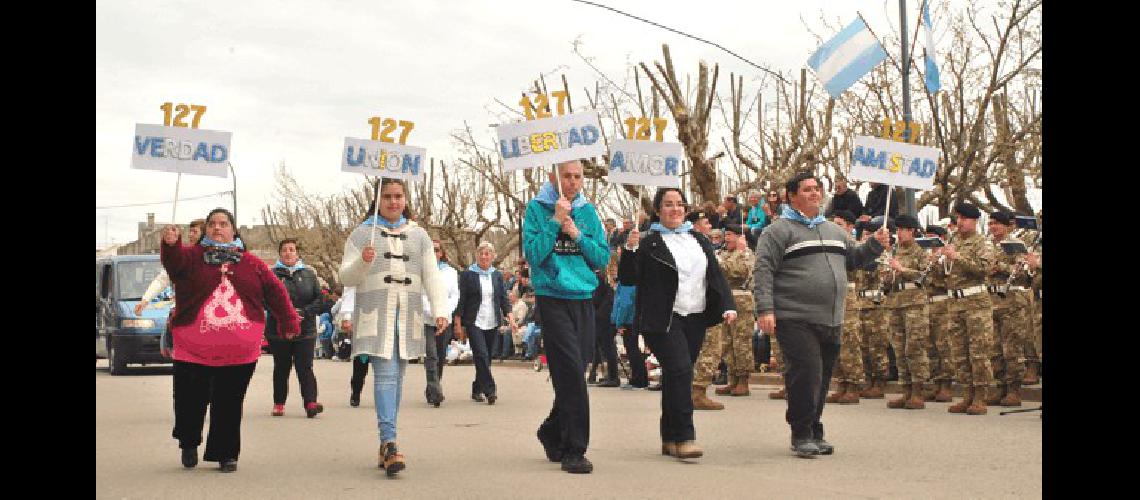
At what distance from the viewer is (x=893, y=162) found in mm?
11461

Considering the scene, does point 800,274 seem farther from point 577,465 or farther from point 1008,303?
point 1008,303

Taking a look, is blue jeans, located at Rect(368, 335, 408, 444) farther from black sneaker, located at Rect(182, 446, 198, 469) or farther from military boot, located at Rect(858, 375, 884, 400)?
military boot, located at Rect(858, 375, 884, 400)

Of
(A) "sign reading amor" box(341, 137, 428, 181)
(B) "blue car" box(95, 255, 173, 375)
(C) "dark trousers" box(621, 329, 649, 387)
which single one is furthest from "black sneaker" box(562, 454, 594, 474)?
(B) "blue car" box(95, 255, 173, 375)

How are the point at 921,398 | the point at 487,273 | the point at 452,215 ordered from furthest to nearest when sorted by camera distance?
the point at 452,215 → the point at 487,273 → the point at 921,398

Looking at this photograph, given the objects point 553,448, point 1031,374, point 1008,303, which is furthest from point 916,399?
point 553,448

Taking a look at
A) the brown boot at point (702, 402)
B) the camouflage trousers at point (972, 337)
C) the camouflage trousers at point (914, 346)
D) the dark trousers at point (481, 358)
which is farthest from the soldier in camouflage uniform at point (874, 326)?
the dark trousers at point (481, 358)

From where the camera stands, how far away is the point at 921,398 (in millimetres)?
13023

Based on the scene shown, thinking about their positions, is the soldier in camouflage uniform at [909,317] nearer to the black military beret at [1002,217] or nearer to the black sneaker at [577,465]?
the black military beret at [1002,217]

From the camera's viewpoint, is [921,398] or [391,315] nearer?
[391,315]

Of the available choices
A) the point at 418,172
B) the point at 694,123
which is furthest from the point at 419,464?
the point at 694,123
